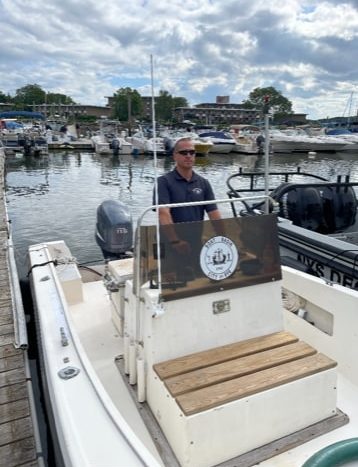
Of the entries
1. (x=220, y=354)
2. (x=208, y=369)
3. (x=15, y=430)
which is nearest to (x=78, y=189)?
(x=15, y=430)

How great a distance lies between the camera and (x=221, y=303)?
247 cm

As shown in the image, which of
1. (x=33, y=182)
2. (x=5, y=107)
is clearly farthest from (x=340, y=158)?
(x=5, y=107)

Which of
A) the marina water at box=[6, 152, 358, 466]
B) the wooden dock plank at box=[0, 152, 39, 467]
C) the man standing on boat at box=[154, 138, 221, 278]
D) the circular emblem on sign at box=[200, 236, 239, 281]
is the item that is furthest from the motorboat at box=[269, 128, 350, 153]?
the circular emblem on sign at box=[200, 236, 239, 281]

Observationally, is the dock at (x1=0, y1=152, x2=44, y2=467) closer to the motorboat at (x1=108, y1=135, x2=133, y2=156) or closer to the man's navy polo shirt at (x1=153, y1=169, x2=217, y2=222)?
the man's navy polo shirt at (x1=153, y1=169, x2=217, y2=222)

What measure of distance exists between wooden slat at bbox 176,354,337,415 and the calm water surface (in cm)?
457

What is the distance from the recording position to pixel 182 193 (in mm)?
3322

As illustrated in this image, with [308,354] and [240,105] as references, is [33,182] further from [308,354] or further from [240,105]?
[240,105]

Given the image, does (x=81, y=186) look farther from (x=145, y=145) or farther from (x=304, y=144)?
(x=304, y=144)

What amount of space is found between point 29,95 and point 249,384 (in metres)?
109

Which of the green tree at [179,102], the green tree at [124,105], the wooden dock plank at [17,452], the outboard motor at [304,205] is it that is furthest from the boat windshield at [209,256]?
the green tree at [179,102]

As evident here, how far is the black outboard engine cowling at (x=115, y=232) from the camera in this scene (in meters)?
4.96

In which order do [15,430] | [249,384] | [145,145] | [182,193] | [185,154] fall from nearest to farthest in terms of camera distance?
[249,384] < [15,430] < [185,154] < [182,193] < [145,145]

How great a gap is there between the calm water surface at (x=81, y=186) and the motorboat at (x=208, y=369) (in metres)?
4.00

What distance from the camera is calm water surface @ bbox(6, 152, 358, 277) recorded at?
10.4m
